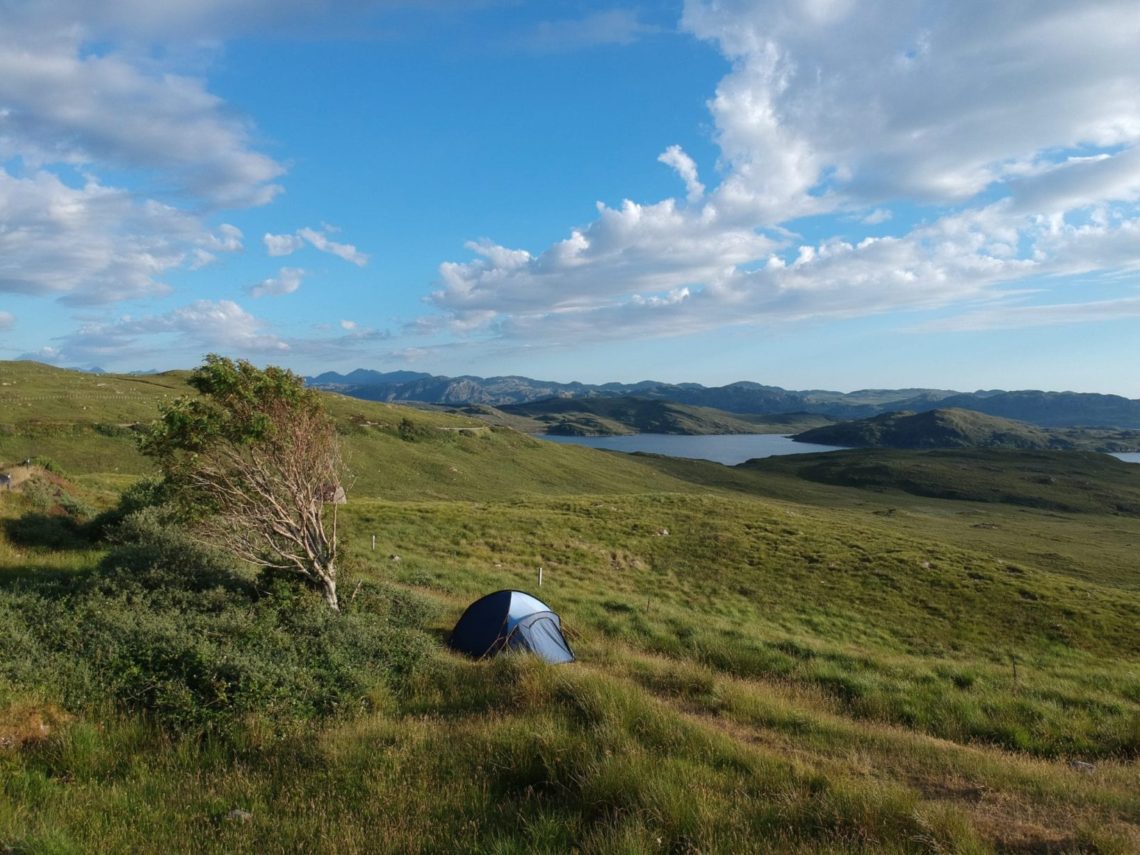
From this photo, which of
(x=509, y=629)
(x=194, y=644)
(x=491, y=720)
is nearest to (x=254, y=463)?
(x=194, y=644)

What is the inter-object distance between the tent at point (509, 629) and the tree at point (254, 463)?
132 inches

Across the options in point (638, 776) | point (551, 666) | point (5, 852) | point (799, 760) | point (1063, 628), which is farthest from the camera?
point (1063, 628)

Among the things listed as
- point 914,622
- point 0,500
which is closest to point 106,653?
point 0,500

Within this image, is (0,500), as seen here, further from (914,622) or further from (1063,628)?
(1063,628)

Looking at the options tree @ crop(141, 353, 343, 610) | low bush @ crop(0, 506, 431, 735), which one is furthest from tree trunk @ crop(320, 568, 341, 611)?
low bush @ crop(0, 506, 431, 735)

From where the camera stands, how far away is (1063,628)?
3028 centimetres

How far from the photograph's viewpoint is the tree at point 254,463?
14.3 m

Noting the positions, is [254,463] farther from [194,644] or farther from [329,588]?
[194,644]

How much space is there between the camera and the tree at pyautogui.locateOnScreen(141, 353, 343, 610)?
1427 centimetres

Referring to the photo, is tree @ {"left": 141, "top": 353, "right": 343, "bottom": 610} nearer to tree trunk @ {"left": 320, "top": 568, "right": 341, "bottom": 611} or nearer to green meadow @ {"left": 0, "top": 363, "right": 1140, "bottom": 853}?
tree trunk @ {"left": 320, "top": 568, "right": 341, "bottom": 611}

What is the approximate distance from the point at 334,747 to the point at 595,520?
130 feet

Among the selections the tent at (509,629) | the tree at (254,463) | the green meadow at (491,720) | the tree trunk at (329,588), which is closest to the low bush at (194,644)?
the green meadow at (491,720)

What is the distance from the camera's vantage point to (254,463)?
1480 centimetres

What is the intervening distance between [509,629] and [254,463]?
7.43m
